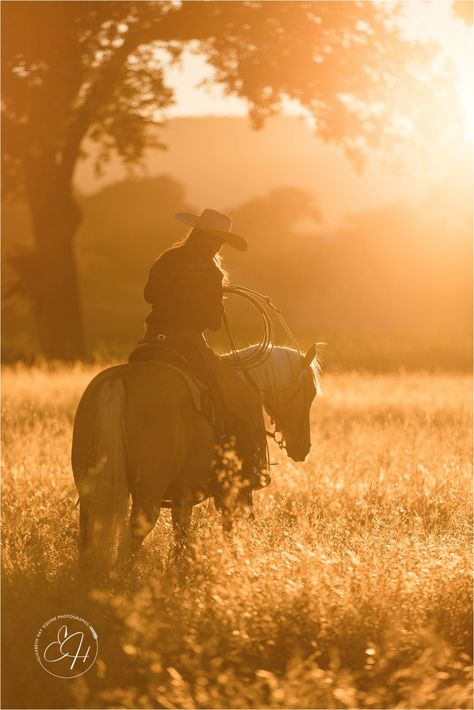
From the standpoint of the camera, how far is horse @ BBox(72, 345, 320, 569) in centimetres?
617

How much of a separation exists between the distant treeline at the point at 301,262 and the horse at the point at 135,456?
35.1 metres

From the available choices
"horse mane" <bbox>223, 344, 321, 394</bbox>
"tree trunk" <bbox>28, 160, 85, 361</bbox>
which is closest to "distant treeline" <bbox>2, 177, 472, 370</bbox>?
"tree trunk" <bbox>28, 160, 85, 361</bbox>

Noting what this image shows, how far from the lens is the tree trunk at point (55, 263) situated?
2333 cm

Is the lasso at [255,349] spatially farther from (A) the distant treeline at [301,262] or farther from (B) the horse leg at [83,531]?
(A) the distant treeline at [301,262]

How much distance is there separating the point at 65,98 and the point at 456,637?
16.7 metres

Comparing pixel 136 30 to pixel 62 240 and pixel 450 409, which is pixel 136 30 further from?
pixel 450 409

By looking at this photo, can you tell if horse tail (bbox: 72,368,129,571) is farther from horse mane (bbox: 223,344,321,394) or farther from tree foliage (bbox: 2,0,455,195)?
tree foliage (bbox: 2,0,455,195)

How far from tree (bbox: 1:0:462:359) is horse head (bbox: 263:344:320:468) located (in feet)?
46.7

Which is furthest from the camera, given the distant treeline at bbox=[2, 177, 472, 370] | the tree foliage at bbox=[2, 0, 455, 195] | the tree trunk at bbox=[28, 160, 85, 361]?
the distant treeline at bbox=[2, 177, 472, 370]

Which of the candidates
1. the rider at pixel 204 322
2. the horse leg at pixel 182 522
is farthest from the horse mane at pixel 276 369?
the horse leg at pixel 182 522

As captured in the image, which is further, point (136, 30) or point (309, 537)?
point (136, 30)

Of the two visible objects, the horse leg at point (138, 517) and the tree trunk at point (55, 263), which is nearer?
the horse leg at point (138, 517)

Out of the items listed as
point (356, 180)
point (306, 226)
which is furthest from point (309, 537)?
point (356, 180)

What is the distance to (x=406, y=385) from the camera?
19.3 metres
